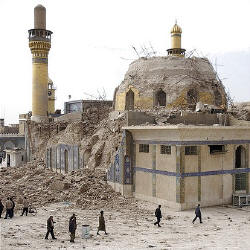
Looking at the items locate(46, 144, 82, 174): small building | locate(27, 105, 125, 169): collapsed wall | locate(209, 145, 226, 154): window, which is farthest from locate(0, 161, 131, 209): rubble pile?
locate(209, 145, 226, 154): window

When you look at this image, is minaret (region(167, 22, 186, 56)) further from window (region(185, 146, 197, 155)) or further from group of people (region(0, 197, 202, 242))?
group of people (region(0, 197, 202, 242))

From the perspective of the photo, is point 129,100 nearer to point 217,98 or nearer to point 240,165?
point 217,98

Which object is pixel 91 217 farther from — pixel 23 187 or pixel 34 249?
pixel 23 187

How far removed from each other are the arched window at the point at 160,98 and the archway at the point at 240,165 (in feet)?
23.2

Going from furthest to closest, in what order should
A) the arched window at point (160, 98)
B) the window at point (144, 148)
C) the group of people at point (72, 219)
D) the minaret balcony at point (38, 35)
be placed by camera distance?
the minaret balcony at point (38, 35) → the arched window at point (160, 98) → the window at point (144, 148) → the group of people at point (72, 219)

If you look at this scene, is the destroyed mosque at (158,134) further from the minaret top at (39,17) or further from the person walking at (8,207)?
the person walking at (8,207)

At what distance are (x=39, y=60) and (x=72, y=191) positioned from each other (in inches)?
775

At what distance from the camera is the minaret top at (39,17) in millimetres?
38094

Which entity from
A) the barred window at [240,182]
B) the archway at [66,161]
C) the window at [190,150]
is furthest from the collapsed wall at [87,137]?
the barred window at [240,182]

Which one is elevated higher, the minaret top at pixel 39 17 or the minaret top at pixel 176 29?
the minaret top at pixel 39 17

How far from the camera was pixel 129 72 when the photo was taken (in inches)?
1125

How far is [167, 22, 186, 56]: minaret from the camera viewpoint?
3089 cm

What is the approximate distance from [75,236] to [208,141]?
844 cm

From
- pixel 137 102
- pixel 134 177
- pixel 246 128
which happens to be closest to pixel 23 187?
pixel 134 177
